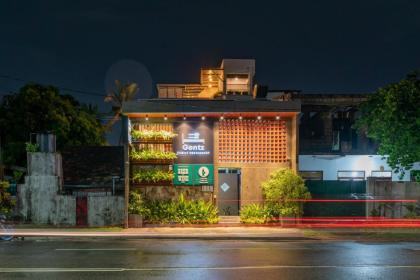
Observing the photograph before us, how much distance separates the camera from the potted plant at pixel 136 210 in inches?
854

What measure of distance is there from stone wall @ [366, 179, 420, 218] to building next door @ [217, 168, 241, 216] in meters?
5.70

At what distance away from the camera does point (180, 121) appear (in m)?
23.6

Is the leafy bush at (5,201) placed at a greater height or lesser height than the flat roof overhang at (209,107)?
lesser

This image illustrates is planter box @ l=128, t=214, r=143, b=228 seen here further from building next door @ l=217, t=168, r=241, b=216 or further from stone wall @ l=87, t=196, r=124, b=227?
building next door @ l=217, t=168, r=241, b=216

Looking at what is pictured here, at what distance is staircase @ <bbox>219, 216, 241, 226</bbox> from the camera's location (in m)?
22.5

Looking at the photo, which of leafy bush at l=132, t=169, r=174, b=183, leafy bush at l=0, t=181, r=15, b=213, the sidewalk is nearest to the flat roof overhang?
leafy bush at l=132, t=169, r=174, b=183

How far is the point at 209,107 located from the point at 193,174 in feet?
9.97

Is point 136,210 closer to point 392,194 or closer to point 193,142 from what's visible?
point 193,142

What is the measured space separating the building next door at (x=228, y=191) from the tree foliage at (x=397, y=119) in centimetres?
614

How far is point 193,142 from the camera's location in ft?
77.3

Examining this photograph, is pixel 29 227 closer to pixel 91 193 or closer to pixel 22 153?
pixel 91 193

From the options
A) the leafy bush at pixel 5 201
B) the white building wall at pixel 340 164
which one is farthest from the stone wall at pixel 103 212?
the white building wall at pixel 340 164

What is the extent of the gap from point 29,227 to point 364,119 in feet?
48.4

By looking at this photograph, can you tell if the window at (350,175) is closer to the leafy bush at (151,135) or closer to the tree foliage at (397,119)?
the tree foliage at (397,119)
